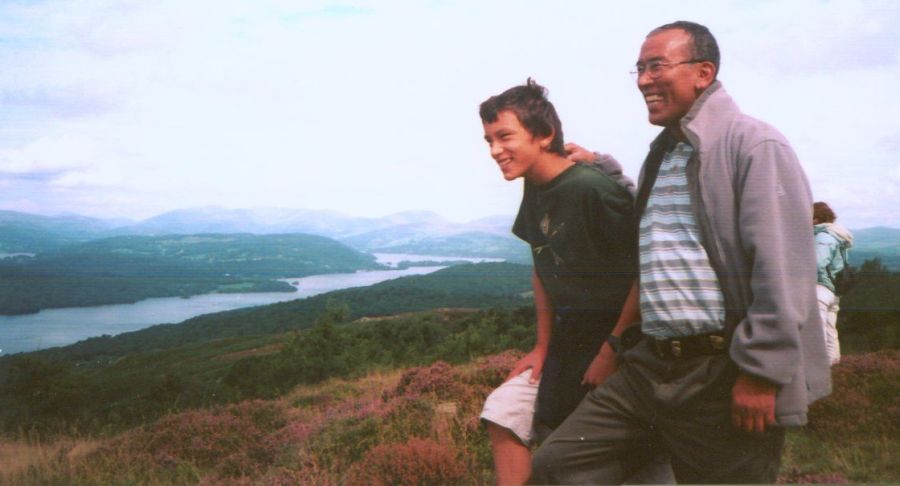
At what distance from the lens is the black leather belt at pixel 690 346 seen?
183 centimetres

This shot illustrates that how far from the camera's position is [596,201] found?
7.17 feet

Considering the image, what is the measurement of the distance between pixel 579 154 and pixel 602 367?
0.81 meters

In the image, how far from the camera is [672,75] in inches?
76.1

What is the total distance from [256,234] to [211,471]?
24.2m

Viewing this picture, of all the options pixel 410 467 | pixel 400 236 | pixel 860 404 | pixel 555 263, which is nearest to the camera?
pixel 555 263

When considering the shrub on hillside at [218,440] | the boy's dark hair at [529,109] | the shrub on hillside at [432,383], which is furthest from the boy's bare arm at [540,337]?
the shrub on hillside at [432,383]

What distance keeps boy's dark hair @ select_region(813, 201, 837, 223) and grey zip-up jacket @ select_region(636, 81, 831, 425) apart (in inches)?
106

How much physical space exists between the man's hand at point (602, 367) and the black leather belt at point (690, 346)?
0.72 feet

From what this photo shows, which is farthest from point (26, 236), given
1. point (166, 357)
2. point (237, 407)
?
point (166, 357)

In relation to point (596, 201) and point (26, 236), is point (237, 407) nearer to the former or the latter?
point (26, 236)

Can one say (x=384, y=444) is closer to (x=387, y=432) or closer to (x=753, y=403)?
(x=387, y=432)

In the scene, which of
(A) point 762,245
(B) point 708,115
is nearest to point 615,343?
(A) point 762,245

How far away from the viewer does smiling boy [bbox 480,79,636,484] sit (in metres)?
2.21

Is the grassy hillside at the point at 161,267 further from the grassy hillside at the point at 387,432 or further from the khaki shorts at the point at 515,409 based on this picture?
the khaki shorts at the point at 515,409
